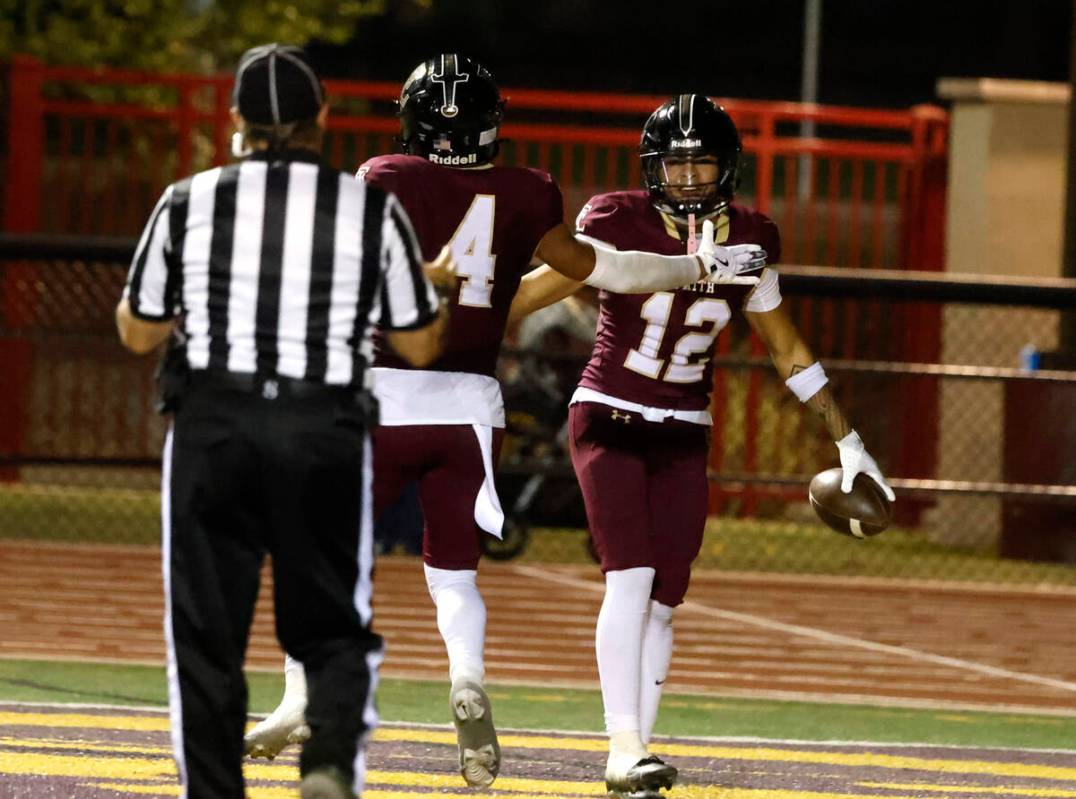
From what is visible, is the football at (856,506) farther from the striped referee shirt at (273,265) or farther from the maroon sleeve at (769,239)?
the striped referee shirt at (273,265)

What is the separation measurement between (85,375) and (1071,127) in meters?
6.74

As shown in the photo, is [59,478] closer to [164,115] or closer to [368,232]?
[164,115]

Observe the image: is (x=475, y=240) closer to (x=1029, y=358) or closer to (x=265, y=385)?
(x=265, y=385)

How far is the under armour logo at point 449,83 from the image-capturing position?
6289 millimetres

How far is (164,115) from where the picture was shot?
15969mm

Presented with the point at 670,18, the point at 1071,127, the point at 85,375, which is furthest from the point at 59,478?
the point at 670,18

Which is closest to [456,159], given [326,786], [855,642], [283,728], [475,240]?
[475,240]

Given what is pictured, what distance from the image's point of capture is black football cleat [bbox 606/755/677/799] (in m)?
6.16

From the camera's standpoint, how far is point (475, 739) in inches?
238

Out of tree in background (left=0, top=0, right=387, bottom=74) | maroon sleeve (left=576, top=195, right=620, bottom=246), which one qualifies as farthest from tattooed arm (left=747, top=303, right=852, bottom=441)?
tree in background (left=0, top=0, right=387, bottom=74)

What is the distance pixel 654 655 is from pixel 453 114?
5.48 ft

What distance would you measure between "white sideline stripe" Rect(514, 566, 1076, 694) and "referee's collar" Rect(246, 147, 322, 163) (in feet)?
19.0

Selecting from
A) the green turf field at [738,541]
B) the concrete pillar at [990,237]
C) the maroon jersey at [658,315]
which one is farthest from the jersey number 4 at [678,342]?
the concrete pillar at [990,237]

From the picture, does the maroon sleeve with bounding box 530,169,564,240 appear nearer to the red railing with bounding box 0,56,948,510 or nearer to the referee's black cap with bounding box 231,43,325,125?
the referee's black cap with bounding box 231,43,325,125
